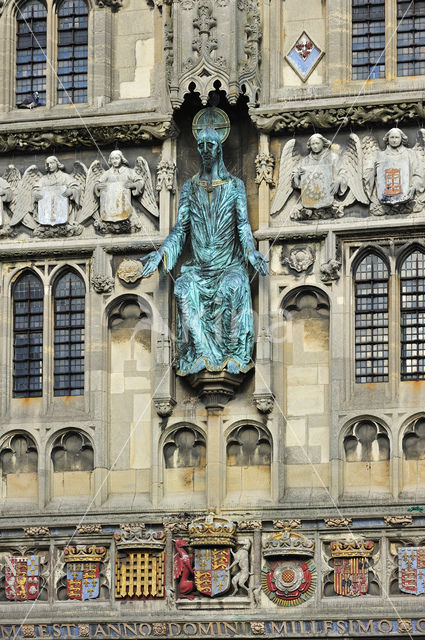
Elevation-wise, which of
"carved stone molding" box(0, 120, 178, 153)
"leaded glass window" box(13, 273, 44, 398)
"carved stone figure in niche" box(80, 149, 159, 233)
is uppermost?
"carved stone molding" box(0, 120, 178, 153)

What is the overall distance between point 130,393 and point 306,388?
99.3 inches

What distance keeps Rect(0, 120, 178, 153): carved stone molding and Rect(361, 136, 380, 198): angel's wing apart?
9.11 feet

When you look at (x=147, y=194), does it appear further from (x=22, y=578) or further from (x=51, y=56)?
(x=22, y=578)

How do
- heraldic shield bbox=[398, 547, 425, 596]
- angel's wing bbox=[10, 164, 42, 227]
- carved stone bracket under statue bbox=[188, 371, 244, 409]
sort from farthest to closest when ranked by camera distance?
angel's wing bbox=[10, 164, 42, 227]
carved stone bracket under statue bbox=[188, 371, 244, 409]
heraldic shield bbox=[398, 547, 425, 596]

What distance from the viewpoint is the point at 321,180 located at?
3606cm

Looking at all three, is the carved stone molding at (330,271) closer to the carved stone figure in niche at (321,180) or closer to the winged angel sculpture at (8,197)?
the carved stone figure in niche at (321,180)

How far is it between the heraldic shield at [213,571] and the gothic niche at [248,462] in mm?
958

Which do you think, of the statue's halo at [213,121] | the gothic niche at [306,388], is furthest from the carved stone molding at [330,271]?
the statue's halo at [213,121]

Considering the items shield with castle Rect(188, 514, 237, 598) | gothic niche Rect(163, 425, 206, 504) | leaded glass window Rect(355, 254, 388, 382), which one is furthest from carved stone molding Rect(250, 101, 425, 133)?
shield with castle Rect(188, 514, 237, 598)

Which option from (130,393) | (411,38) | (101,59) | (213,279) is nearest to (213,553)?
(130,393)

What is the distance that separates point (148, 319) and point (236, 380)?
66.4 inches

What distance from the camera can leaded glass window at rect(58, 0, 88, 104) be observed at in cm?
3762

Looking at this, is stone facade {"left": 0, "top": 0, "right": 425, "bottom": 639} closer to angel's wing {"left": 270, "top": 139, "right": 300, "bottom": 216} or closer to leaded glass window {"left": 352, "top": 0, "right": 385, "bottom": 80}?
angel's wing {"left": 270, "top": 139, "right": 300, "bottom": 216}

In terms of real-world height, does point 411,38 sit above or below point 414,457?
above
